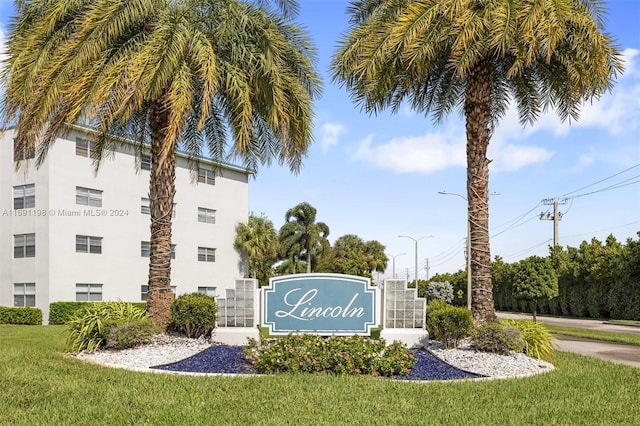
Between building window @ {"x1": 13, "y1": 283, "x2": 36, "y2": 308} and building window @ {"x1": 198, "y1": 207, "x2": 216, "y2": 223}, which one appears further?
building window @ {"x1": 198, "y1": 207, "x2": 216, "y2": 223}

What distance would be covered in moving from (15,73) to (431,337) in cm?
1158

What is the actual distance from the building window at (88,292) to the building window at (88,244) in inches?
75.5

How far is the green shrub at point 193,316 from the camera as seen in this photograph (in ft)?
47.8

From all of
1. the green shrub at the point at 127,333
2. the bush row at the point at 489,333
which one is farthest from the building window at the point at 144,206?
the bush row at the point at 489,333

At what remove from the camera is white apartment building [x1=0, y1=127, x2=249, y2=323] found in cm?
3300

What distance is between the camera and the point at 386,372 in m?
11.0

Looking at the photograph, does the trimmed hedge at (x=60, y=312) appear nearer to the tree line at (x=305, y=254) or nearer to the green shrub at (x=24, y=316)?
the green shrub at (x=24, y=316)

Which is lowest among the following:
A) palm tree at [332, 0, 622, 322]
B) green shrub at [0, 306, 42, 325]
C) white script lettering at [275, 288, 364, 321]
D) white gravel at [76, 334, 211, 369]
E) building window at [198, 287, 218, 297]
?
green shrub at [0, 306, 42, 325]

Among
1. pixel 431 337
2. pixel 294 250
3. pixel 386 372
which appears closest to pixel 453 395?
pixel 386 372

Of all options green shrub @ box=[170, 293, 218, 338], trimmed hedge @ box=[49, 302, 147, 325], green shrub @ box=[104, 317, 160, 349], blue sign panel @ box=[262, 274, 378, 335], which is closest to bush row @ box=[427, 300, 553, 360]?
blue sign panel @ box=[262, 274, 378, 335]

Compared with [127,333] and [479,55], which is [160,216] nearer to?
[127,333]

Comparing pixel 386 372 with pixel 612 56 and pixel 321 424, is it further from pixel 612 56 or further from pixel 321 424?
pixel 612 56

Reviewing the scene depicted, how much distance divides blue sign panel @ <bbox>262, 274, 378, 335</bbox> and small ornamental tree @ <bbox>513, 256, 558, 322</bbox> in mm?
24598

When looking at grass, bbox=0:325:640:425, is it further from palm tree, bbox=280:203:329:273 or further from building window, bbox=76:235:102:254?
palm tree, bbox=280:203:329:273
